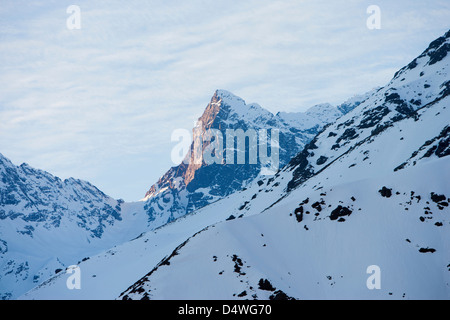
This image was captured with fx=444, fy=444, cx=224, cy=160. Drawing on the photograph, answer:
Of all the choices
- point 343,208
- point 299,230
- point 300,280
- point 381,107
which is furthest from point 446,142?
point 381,107

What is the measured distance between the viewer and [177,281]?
4881 cm

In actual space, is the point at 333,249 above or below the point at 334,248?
below

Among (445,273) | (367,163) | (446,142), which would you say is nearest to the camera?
(445,273)

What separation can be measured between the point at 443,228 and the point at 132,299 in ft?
112

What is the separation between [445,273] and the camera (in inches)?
1726

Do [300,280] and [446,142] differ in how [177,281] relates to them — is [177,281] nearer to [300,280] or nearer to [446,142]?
[300,280]

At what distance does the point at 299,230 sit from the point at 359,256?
962cm

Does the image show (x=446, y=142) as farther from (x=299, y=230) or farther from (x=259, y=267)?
(x=259, y=267)

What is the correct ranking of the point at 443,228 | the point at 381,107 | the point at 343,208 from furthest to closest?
the point at 381,107, the point at 343,208, the point at 443,228
